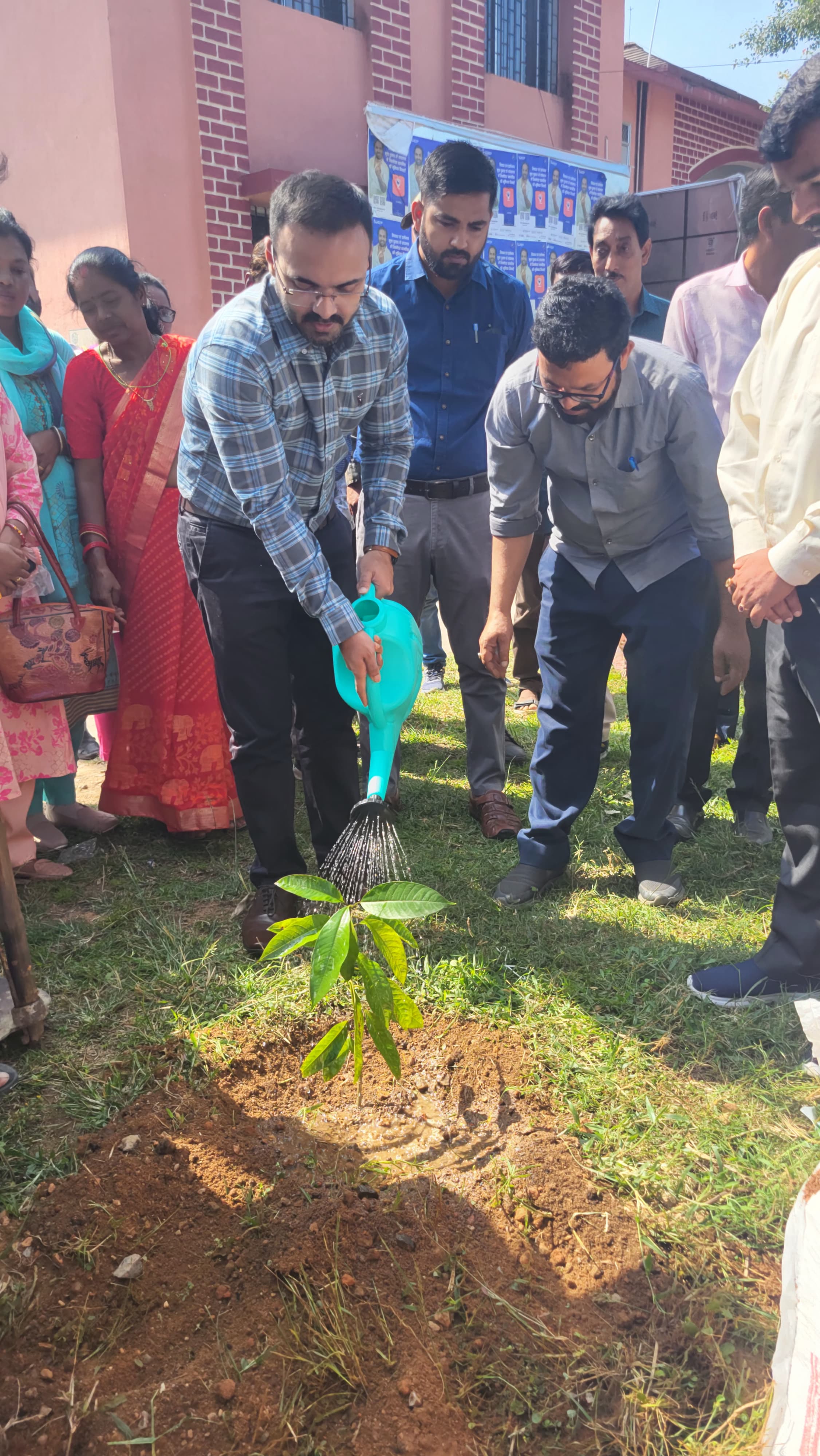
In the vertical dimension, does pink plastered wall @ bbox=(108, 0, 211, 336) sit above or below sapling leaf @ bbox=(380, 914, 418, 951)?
above

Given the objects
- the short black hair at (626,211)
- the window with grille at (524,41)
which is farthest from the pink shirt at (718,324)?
the window with grille at (524,41)

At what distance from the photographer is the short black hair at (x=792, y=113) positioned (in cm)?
183

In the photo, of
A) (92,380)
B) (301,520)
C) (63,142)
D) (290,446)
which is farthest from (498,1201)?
(63,142)

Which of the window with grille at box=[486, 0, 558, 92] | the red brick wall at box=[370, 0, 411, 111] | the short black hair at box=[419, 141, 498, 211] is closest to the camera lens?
the short black hair at box=[419, 141, 498, 211]

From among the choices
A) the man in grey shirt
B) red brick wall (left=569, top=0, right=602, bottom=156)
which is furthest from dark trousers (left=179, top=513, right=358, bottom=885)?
red brick wall (left=569, top=0, right=602, bottom=156)

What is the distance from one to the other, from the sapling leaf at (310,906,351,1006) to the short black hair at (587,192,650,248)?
9.14ft

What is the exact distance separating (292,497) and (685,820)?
1812mm

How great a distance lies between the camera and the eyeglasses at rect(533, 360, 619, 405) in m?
2.37

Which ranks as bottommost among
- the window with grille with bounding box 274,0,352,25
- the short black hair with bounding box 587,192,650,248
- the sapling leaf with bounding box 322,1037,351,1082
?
the sapling leaf with bounding box 322,1037,351,1082

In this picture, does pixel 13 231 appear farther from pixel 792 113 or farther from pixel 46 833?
pixel 792 113

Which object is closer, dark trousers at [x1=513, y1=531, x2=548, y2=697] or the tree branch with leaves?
the tree branch with leaves

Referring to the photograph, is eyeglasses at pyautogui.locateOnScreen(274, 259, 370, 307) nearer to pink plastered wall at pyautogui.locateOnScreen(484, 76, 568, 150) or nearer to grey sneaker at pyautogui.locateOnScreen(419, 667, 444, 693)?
grey sneaker at pyautogui.locateOnScreen(419, 667, 444, 693)

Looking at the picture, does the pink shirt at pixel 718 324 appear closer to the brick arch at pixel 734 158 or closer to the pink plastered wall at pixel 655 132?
the brick arch at pixel 734 158

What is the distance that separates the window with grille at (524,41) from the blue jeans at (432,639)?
17.9 feet
